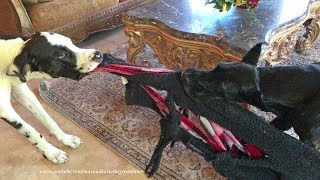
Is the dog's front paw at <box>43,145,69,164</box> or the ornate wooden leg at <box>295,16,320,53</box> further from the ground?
the ornate wooden leg at <box>295,16,320,53</box>

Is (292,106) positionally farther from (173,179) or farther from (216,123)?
(173,179)

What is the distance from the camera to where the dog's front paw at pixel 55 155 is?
5.27 ft

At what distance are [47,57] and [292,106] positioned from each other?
928 mm

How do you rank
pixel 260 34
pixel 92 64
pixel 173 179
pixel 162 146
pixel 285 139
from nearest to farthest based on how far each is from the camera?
1. pixel 285 139
2. pixel 162 146
3. pixel 92 64
4. pixel 173 179
5. pixel 260 34

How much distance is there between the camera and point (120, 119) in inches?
74.8

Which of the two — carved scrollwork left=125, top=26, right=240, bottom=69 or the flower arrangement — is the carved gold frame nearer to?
the flower arrangement

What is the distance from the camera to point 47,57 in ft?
4.04

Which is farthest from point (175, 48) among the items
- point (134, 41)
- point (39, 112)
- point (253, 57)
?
point (253, 57)

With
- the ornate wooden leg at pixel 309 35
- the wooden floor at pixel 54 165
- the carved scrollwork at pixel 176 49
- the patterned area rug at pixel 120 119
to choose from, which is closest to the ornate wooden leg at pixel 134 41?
the carved scrollwork at pixel 176 49

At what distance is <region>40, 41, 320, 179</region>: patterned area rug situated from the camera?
1576 millimetres

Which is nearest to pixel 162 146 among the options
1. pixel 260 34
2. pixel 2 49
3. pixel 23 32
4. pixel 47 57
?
pixel 47 57

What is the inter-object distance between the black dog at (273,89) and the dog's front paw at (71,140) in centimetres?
113

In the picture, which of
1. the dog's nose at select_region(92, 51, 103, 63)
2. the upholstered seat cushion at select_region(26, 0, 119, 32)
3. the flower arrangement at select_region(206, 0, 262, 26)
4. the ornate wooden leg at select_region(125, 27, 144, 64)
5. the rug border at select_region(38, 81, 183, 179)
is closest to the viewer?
the dog's nose at select_region(92, 51, 103, 63)

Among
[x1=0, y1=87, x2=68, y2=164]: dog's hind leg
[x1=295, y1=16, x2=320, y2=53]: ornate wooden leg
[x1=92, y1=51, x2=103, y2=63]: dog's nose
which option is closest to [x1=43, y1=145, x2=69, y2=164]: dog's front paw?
[x1=0, y1=87, x2=68, y2=164]: dog's hind leg
